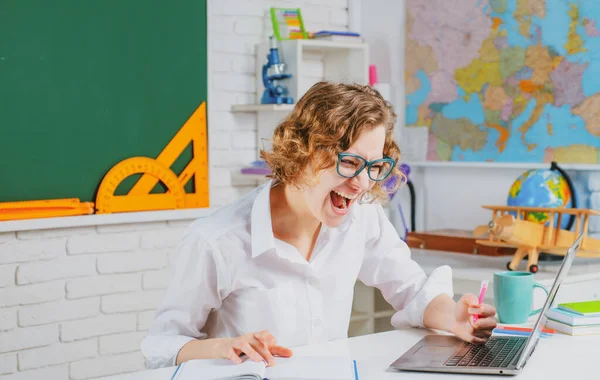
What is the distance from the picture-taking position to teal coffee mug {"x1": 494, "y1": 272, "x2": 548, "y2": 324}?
1877 mm

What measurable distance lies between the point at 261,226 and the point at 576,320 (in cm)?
71

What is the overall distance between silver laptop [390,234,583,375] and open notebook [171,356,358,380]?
0.39 ft

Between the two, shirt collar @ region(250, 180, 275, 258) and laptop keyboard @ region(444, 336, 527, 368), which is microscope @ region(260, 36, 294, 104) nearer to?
shirt collar @ region(250, 180, 275, 258)

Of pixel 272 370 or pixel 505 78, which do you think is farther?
pixel 505 78

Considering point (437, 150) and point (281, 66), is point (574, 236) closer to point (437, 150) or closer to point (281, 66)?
point (437, 150)

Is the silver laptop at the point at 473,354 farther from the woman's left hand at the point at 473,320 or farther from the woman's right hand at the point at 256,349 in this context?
→ the woman's right hand at the point at 256,349

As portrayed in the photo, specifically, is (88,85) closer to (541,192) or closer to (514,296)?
(541,192)

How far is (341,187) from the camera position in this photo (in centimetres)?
167

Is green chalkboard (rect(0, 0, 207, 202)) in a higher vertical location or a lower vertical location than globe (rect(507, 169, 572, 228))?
higher

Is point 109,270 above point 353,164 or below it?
below

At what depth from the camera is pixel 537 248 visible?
267 cm

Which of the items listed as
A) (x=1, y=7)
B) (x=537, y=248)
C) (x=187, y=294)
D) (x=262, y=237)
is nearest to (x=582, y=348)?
(x=262, y=237)

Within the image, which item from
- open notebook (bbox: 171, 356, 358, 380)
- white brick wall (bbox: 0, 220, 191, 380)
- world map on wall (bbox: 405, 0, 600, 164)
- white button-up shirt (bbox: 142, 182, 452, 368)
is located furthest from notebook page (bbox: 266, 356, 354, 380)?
world map on wall (bbox: 405, 0, 600, 164)

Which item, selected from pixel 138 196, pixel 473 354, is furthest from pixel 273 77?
pixel 473 354
